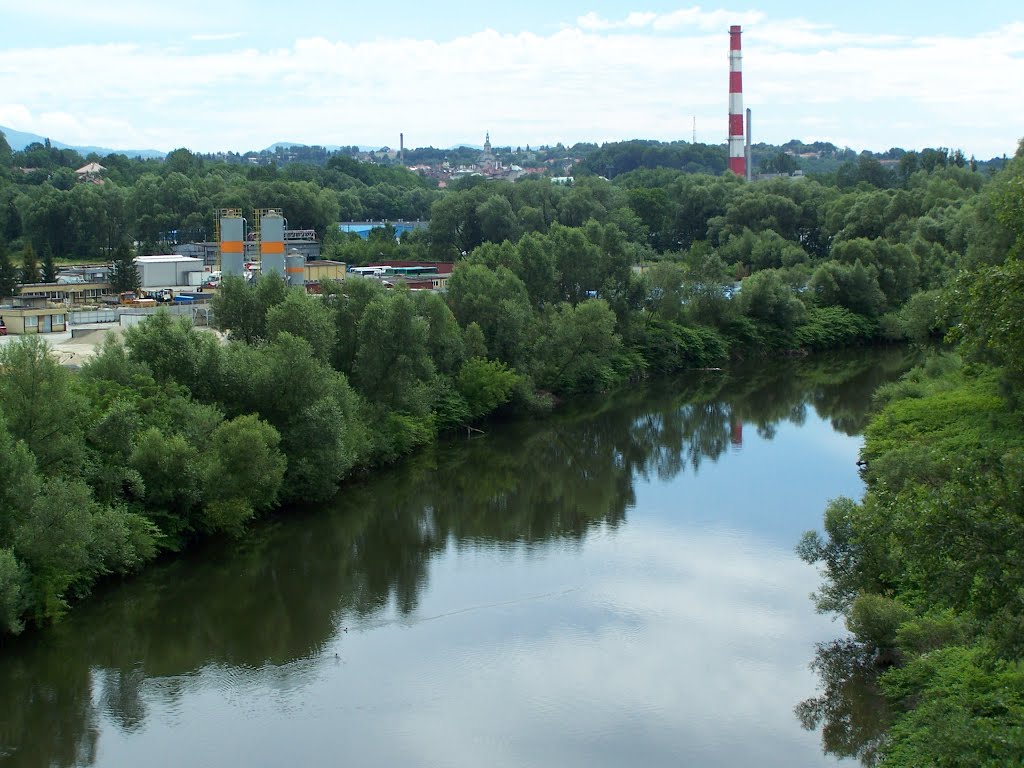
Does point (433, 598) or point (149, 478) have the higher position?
point (149, 478)

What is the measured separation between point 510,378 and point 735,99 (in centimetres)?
4182

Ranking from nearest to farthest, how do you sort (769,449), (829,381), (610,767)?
(610,767) → (769,449) → (829,381)

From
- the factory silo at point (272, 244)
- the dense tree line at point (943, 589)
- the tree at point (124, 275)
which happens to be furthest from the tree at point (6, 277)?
the dense tree line at point (943, 589)

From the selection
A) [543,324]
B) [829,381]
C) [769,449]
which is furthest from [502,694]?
[829,381]

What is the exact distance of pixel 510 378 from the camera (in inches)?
1041

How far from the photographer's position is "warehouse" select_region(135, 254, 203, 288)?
127 ft

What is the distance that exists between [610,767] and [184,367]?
36.2 feet

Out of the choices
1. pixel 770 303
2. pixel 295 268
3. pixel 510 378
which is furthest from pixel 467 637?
pixel 770 303

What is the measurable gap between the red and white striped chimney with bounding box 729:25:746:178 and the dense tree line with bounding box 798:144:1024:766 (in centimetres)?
4645

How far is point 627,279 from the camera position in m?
33.3

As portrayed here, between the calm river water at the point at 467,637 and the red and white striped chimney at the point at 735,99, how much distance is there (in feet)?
143

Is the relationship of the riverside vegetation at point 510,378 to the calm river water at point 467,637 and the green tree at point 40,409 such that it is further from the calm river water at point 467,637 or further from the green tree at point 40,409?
the calm river water at point 467,637

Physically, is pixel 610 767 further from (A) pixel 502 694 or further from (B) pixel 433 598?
(B) pixel 433 598

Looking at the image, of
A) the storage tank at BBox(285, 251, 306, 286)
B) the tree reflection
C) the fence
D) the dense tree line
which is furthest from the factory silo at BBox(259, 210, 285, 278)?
the tree reflection
